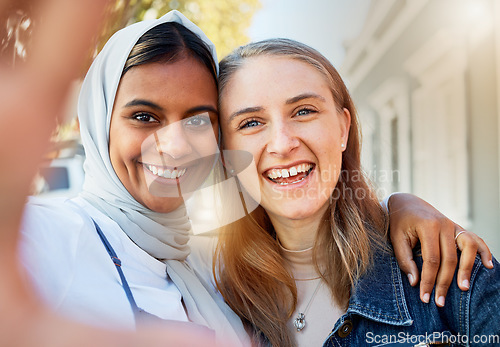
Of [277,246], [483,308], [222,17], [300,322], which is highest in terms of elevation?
[222,17]

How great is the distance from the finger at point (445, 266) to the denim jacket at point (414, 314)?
0.04 m

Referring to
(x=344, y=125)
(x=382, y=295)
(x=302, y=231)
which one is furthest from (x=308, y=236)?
(x=344, y=125)

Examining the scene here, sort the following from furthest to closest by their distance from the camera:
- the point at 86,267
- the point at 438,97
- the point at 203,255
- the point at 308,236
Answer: the point at 438,97
the point at 203,255
the point at 308,236
the point at 86,267

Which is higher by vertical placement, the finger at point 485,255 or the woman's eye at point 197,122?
the woman's eye at point 197,122

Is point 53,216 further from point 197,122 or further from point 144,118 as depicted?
point 197,122

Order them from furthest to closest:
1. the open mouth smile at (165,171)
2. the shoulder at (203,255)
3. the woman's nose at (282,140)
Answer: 1. the shoulder at (203,255)
2. the woman's nose at (282,140)
3. the open mouth smile at (165,171)

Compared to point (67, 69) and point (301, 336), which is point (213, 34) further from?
point (67, 69)

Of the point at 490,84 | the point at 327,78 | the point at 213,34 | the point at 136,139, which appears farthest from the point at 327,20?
the point at 136,139

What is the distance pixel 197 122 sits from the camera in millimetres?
1638

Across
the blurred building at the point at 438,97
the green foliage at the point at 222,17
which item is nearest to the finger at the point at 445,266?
the blurred building at the point at 438,97

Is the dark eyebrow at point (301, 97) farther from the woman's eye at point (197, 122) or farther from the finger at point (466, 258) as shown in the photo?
the finger at point (466, 258)

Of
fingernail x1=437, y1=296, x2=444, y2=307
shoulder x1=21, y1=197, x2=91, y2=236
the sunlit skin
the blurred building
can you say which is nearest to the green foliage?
the blurred building

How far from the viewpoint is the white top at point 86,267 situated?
3.67 ft

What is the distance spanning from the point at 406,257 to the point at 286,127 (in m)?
0.66
